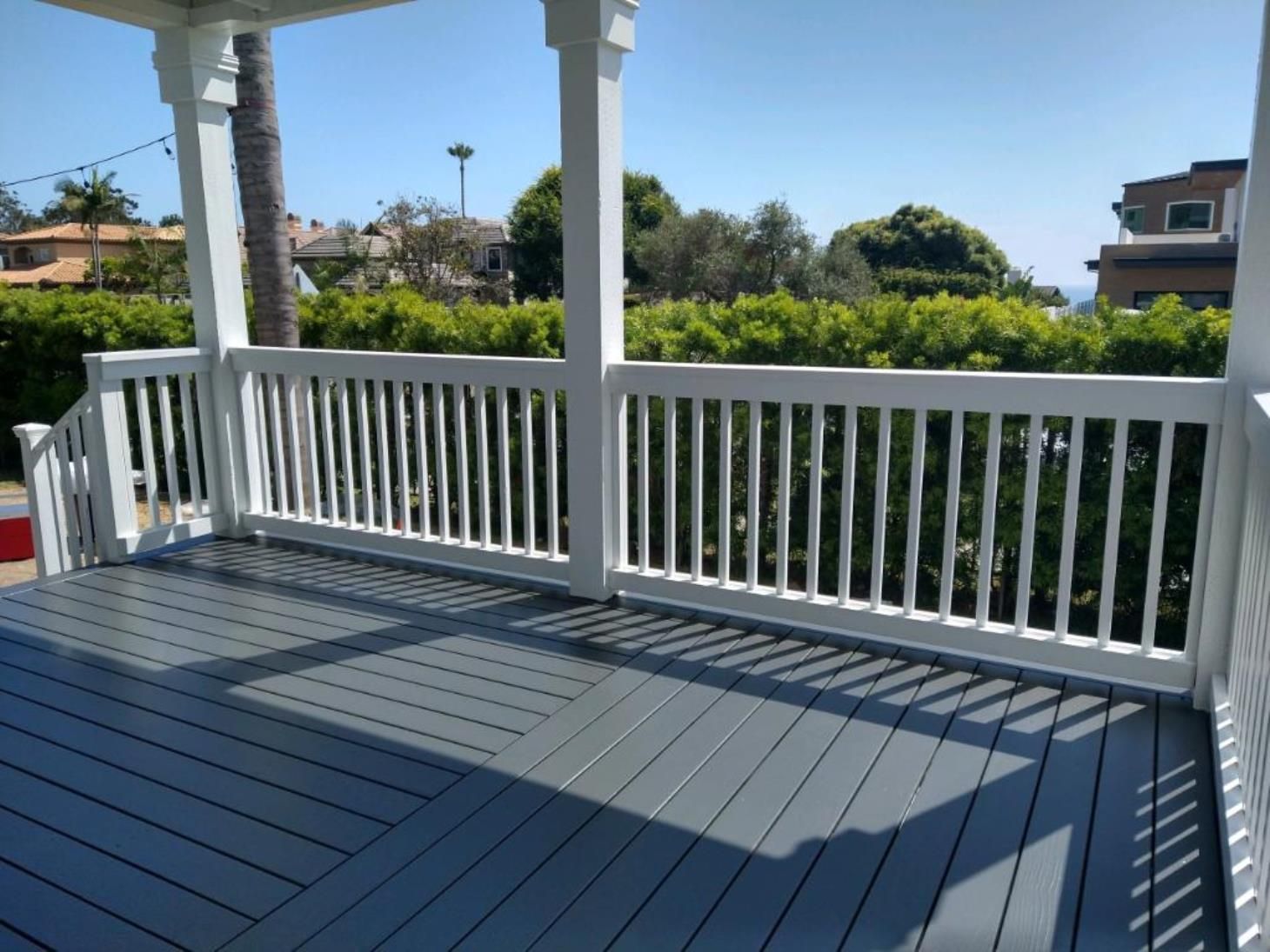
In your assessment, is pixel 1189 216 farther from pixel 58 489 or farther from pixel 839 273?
pixel 839 273

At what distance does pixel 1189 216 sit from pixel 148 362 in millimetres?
6080

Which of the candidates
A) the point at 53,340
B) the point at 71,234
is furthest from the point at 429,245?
the point at 71,234

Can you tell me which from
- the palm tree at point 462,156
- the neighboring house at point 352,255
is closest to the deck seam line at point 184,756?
the neighboring house at point 352,255

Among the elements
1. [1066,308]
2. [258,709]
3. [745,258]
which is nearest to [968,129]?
[745,258]

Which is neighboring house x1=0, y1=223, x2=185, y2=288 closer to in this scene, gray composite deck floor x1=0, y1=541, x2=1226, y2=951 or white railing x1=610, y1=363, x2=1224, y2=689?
white railing x1=610, y1=363, x2=1224, y2=689

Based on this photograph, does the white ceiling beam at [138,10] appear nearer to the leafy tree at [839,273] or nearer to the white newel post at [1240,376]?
the white newel post at [1240,376]

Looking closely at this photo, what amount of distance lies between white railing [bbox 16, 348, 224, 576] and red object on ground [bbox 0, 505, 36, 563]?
13.0 feet

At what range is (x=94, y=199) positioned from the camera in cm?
3269

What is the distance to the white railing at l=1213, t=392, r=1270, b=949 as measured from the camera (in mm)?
1630

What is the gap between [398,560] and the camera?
4.18 metres

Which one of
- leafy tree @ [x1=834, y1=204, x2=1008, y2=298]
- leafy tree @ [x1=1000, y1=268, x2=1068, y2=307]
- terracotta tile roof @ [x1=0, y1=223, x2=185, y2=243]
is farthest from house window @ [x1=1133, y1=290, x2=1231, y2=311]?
terracotta tile roof @ [x1=0, y1=223, x2=185, y2=243]

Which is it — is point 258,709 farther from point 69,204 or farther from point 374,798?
point 69,204

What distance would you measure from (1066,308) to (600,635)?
261cm

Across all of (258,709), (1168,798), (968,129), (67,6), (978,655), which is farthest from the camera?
(968,129)
